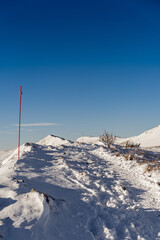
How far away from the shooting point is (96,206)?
386 cm

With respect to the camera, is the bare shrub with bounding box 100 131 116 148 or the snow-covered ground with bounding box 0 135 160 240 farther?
the bare shrub with bounding box 100 131 116 148

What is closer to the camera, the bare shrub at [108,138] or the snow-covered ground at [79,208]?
the snow-covered ground at [79,208]

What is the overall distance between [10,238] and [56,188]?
2.28 m

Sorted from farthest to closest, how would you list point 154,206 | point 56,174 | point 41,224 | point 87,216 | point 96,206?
point 56,174, point 154,206, point 96,206, point 87,216, point 41,224

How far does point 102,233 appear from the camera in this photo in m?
3.01

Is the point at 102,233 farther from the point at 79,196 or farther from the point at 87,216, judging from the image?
the point at 79,196

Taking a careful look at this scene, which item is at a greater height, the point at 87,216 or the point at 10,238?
the point at 10,238

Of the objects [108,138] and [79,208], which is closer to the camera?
[79,208]

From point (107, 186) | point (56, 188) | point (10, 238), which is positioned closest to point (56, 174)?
point (56, 188)

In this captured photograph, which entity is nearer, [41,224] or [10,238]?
[10,238]

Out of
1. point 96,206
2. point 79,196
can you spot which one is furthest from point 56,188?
point 96,206

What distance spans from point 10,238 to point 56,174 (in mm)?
3570

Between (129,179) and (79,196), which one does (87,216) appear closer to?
(79,196)

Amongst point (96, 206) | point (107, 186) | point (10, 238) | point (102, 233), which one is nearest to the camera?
point (10, 238)
